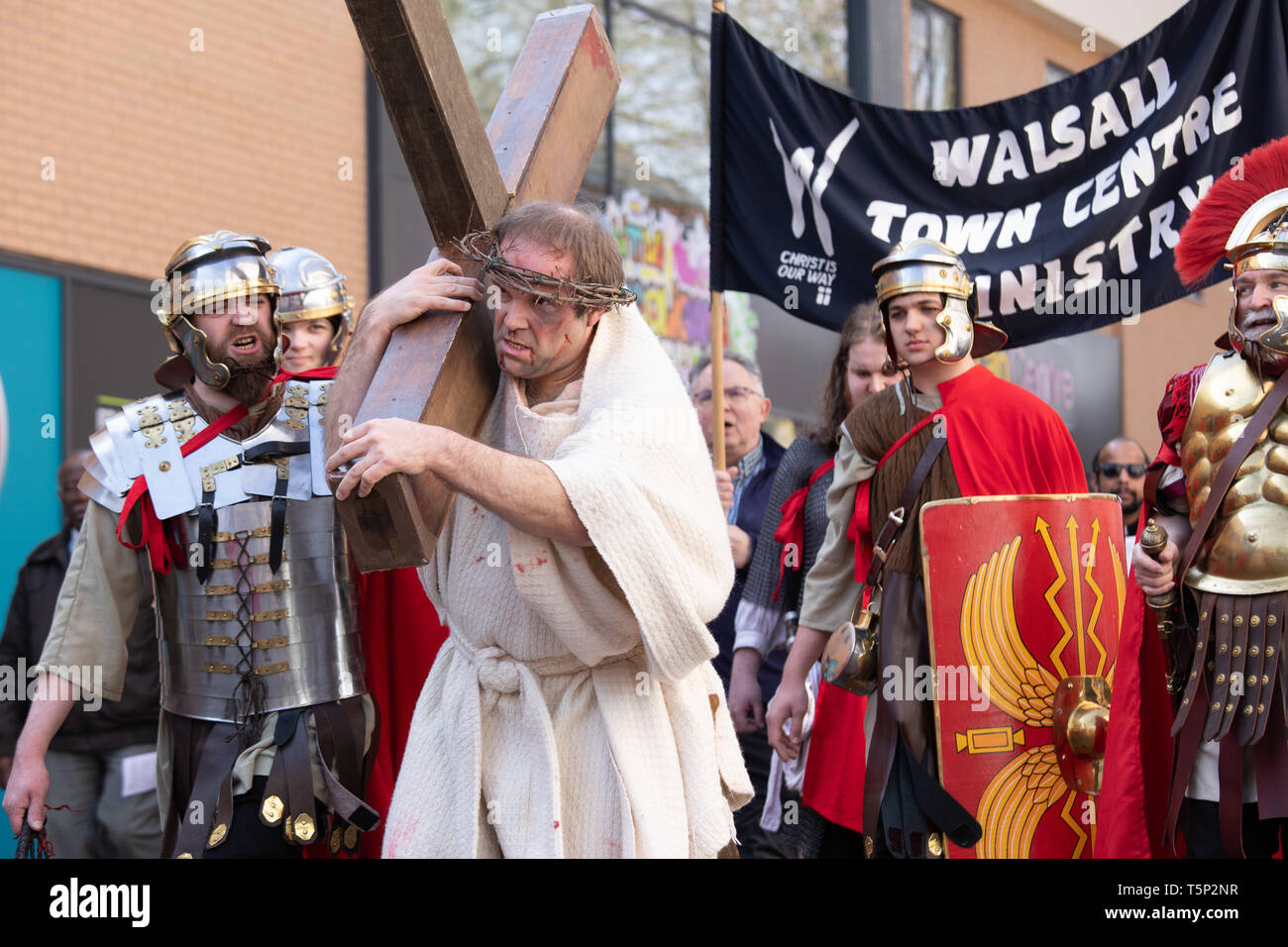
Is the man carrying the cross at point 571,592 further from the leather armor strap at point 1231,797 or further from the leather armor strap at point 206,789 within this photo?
the leather armor strap at point 1231,797

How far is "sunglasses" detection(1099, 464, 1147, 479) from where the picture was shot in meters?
7.28

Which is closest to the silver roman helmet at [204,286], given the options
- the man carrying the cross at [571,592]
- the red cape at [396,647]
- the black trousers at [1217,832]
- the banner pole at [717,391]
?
the red cape at [396,647]

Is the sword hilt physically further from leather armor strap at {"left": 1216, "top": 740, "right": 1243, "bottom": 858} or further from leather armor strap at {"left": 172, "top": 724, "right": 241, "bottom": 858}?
leather armor strap at {"left": 172, "top": 724, "right": 241, "bottom": 858}

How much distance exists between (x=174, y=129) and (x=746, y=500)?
166 inches

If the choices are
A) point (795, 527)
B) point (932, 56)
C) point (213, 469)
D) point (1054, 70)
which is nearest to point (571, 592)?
point (213, 469)

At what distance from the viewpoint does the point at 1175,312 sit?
19.0 meters

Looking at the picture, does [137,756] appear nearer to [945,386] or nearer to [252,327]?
[252,327]

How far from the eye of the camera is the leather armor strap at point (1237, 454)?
12.1ft

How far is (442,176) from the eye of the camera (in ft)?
9.57

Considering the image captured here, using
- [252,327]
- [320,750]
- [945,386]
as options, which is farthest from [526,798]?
[945,386]

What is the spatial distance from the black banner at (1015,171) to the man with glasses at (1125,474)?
2148 millimetres

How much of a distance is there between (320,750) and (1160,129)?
11.9 feet

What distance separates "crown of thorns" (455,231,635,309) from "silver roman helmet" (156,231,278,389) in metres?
1.16

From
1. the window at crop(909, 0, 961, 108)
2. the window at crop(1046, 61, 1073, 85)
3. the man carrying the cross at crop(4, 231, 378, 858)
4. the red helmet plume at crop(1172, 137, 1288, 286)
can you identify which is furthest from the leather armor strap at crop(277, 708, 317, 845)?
the window at crop(1046, 61, 1073, 85)
